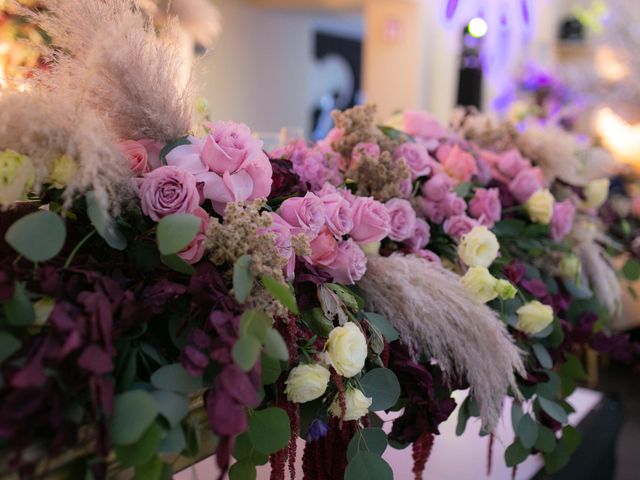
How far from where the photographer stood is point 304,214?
643 millimetres

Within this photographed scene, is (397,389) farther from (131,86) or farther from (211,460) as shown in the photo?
(131,86)

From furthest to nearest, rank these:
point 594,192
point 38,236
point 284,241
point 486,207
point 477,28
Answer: point 477,28 → point 594,192 → point 486,207 → point 284,241 → point 38,236

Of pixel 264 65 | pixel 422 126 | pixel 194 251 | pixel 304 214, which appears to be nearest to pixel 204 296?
pixel 194 251

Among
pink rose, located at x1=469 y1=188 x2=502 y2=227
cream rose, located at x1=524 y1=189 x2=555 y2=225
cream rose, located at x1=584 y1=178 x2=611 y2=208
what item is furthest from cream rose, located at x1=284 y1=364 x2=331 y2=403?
cream rose, located at x1=584 y1=178 x2=611 y2=208

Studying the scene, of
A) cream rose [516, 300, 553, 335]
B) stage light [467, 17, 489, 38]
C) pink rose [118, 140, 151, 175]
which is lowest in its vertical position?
cream rose [516, 300, 553, 335]

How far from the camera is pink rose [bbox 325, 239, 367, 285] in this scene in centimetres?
69

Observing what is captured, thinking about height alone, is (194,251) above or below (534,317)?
above

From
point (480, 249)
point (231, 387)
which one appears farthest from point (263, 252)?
point (480, 249)

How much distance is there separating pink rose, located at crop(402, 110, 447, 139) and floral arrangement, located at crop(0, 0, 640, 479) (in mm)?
255

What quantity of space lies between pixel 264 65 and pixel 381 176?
579cm

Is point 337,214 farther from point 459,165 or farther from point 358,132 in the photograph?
point 459,165

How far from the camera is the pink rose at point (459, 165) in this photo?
1.04 m

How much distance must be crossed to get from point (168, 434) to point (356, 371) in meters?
0.19

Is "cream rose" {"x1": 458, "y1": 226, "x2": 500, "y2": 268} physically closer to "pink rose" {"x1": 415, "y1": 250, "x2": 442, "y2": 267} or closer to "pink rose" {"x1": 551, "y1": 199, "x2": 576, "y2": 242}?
"pink rose" {"x1": 415, "y1": 250, "x2": 442, "y2": 267}
